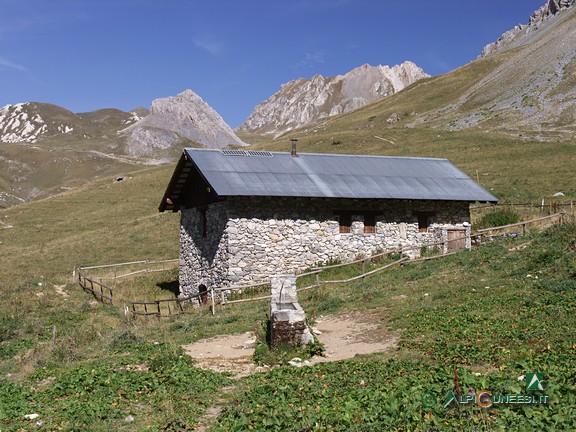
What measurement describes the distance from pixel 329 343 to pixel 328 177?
47.6 ft

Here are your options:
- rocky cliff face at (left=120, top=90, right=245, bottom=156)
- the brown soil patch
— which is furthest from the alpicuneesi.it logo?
rocky cliff face at (left=120, top=90, right=245, bottom=156)

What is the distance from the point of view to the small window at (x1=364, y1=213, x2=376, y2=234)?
27812mm

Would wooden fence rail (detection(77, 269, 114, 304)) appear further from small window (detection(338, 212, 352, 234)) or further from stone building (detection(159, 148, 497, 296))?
small window (detection(338, 212, 352, 234))

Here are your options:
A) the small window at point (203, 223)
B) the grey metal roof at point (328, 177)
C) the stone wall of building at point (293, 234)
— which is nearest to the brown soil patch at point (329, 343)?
the stone wall of building at point (293, 234)

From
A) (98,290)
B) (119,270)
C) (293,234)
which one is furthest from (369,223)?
(119,270)

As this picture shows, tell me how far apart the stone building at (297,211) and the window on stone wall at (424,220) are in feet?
0.16

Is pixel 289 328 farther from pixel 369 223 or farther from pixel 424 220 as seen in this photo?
pixel 424 220

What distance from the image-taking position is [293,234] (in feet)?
85.3

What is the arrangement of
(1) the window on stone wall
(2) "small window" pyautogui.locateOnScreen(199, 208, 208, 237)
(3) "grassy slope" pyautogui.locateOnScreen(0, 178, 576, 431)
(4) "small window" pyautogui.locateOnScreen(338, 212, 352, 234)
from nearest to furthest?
(3) "grassy slope" pyautogui.locateOnScreen(0, 178, 576, 431) → (4) "small window" pyautogui.locateOnScreen(338, 212, 352, 234) → (2) "small window" pyautogui.locateOnScreen(199, 208, 208, 237) → (1) the window on stone wall

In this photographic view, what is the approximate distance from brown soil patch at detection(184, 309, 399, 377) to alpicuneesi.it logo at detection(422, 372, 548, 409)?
17.6ft

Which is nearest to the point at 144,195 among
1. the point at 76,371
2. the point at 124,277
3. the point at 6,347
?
the point at 124,277

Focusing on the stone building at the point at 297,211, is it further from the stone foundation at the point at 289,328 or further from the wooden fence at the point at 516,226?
the stone foundation at the point at 289,328

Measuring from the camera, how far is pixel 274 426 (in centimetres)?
817

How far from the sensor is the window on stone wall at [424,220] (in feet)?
94.8
